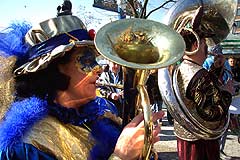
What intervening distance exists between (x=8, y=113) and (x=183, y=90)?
1.70m

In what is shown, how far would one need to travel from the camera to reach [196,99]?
3.02 meters

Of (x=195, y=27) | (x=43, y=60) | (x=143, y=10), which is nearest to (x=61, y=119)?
(x=43, y=60)

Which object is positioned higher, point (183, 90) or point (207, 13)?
point (207, 13)

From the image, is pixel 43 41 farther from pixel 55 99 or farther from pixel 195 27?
pixel 195 27

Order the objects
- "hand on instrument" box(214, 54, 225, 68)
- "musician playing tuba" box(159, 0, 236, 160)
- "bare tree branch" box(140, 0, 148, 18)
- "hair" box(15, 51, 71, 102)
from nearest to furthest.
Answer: "hair" box(15, 51, 71, 102), "musician playing tuba" box(159, 0, 236, 160), "hand on instrument" box(214, 54, 225, 68), "bare tree branch" box(140, 0, 148, 18)

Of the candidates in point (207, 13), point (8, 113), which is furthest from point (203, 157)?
point (8, 113)

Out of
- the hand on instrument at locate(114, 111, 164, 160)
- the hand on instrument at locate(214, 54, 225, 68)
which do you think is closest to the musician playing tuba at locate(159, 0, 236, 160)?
the hand on instrument at locate(114, 111, 164, 160)

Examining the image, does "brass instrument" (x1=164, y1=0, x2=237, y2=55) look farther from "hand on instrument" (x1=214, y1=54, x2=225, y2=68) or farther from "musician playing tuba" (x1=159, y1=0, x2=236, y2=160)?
"hand on instrument" (x1=214, y1=54, x2=225, y2=68)

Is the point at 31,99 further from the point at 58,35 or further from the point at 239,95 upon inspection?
the point at 239,95

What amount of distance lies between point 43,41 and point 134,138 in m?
0.66

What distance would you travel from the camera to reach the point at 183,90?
Answer: 3104mm

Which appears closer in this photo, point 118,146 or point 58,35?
point 118,146

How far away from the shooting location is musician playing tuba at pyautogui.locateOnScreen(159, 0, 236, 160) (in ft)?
9.91

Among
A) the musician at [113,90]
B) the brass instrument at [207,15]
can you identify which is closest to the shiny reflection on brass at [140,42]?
the brass instrument at [207,15]
